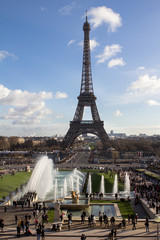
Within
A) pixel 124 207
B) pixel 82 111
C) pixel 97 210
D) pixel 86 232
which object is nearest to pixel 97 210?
pixel 97 210

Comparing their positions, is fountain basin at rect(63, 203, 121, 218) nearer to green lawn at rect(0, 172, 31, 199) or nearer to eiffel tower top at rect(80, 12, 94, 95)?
green lawn at rect(0, 172, 31, 199)

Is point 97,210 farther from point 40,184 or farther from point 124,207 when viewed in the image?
point 40,184

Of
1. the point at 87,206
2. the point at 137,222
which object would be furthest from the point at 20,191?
Result: the point at 137,222

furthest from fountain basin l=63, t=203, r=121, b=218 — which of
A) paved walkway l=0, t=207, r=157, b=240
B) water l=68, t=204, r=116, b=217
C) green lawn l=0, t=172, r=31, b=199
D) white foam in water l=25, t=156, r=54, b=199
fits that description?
green lawn l=0, t=172, r=31, b=199

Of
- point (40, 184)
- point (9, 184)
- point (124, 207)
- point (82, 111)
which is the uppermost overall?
point (82, 111)

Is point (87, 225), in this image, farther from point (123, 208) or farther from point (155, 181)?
point (155, 181)

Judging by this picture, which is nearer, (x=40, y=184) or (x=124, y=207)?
(x=124, y=207)

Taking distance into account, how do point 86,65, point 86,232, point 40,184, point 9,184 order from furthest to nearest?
point 86,65, point 9,184, point 40,184, point 86,232

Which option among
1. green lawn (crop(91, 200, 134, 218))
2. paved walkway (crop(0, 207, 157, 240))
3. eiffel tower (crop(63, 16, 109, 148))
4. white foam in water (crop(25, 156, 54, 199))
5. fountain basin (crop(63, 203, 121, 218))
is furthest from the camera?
eiffel tower (crop(63, 16, 109, 148))
